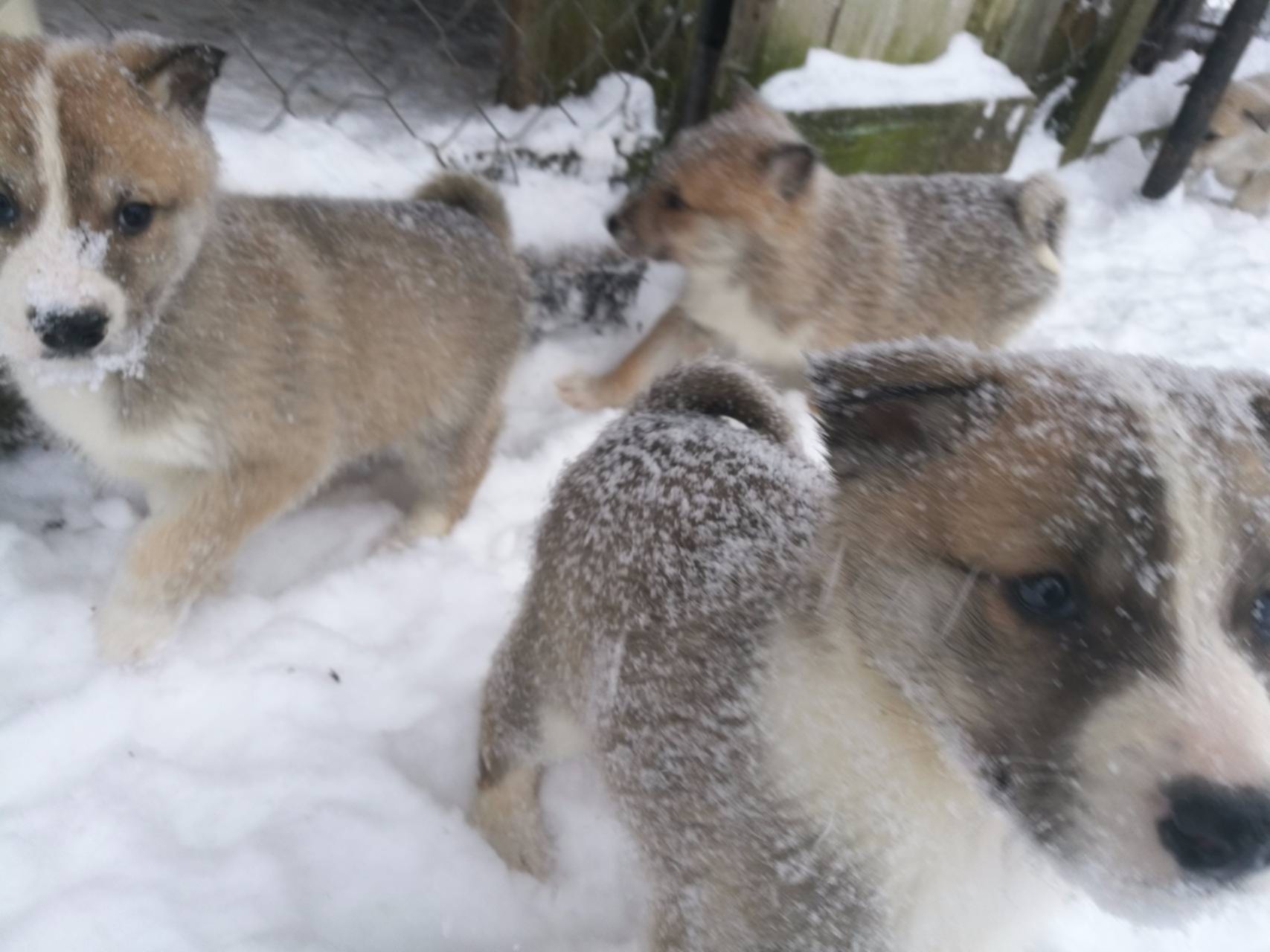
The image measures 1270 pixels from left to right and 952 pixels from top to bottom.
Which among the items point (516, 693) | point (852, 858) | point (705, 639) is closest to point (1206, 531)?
point (852, 858)

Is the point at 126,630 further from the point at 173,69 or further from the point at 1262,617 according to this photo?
the point at 1262,617

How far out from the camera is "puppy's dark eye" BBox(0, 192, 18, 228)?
1591 millimetres

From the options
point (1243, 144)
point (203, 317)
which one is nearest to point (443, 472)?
point (203, 317)

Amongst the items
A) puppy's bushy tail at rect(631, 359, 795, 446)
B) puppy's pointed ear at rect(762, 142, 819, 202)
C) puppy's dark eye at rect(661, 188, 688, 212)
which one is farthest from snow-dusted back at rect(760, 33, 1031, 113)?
puppy's bushy tail at rect(631, 359, 795, 446)

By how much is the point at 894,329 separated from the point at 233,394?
2117 mm

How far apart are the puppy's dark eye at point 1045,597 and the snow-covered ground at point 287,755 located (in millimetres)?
753

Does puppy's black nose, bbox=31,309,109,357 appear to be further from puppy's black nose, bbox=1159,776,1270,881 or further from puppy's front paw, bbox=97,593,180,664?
puppy's black nose, bbox=1159,776,1270,881

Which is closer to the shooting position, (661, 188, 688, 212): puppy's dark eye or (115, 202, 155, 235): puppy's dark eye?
(115, 202, 155, 235): puppy's dark eye

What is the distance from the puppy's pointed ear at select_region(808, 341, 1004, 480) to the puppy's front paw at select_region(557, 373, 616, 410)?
1.89m

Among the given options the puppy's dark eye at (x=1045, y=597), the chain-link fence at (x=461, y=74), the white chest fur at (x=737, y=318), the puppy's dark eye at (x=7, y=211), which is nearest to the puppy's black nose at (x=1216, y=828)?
the puppy's dark eye at (x=1045, y=597)

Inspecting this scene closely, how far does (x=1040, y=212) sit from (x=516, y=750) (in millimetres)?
2846

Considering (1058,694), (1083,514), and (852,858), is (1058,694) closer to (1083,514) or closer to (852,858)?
(1083,514)

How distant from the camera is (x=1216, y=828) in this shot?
0.89m

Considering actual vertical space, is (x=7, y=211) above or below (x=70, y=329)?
above
